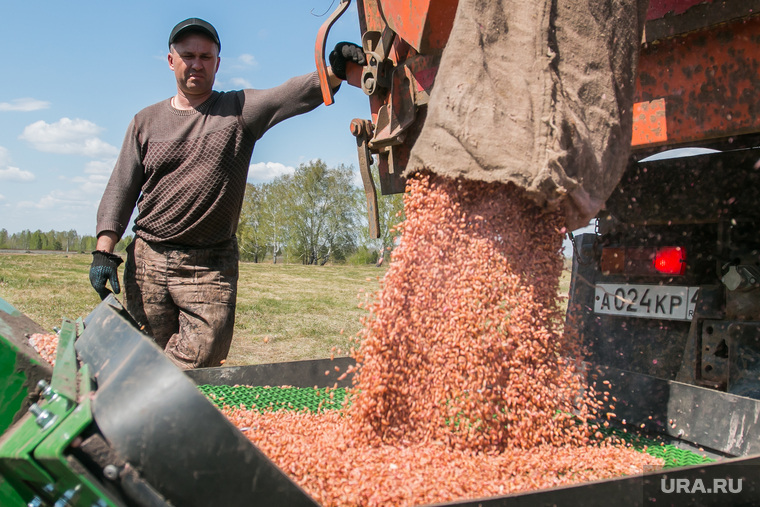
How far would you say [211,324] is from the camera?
2945 millimetres

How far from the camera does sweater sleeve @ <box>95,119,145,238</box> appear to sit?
9.77 feet

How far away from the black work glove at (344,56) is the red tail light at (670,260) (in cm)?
159

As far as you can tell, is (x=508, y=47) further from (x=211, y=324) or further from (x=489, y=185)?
(x=211, y=324)

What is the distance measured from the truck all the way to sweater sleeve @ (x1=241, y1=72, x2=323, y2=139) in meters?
0.59

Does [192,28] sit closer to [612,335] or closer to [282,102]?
[282,102]

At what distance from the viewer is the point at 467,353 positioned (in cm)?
188

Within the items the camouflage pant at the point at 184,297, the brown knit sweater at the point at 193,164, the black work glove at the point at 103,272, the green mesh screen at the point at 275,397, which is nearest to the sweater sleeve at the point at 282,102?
the brown knit sweater at the point at 193,164

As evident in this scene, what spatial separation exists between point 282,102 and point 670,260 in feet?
6.80

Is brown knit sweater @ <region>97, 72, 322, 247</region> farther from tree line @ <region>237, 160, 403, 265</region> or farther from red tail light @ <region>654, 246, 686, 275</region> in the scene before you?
tree line @ <region>237, 160, 403, 265</region>

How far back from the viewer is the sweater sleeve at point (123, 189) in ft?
9.77

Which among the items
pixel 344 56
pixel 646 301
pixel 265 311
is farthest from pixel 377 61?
pixel 265 311

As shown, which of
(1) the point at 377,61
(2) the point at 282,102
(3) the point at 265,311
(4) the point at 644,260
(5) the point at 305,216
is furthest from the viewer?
(5) the point at 305,216

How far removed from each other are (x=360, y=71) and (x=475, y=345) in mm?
1299

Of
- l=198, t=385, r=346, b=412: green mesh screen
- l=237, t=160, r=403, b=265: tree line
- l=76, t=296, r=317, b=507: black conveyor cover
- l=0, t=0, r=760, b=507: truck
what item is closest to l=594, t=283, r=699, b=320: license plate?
l=0, t=0, r=760, b=507: truck
